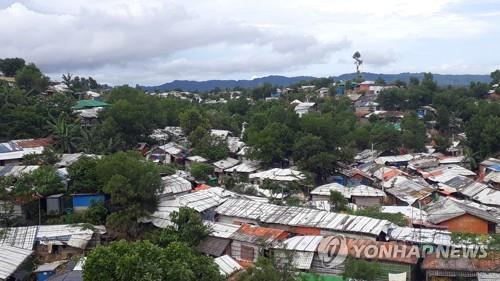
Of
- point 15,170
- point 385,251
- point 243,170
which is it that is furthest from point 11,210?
point 243,170

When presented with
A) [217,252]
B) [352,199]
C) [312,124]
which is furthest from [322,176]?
[217,252]

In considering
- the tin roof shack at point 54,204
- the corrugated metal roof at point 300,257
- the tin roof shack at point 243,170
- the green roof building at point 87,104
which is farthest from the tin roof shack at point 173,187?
the green roof building at point 87,104

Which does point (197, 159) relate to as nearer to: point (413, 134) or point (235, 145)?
point (235, 145)

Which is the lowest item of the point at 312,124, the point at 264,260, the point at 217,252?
the point at 217,252

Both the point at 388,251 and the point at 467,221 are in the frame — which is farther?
the point at 467,221

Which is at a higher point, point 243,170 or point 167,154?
point 167,154

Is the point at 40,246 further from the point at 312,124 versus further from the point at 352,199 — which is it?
the point at 312,124

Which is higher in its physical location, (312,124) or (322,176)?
(312,124)
